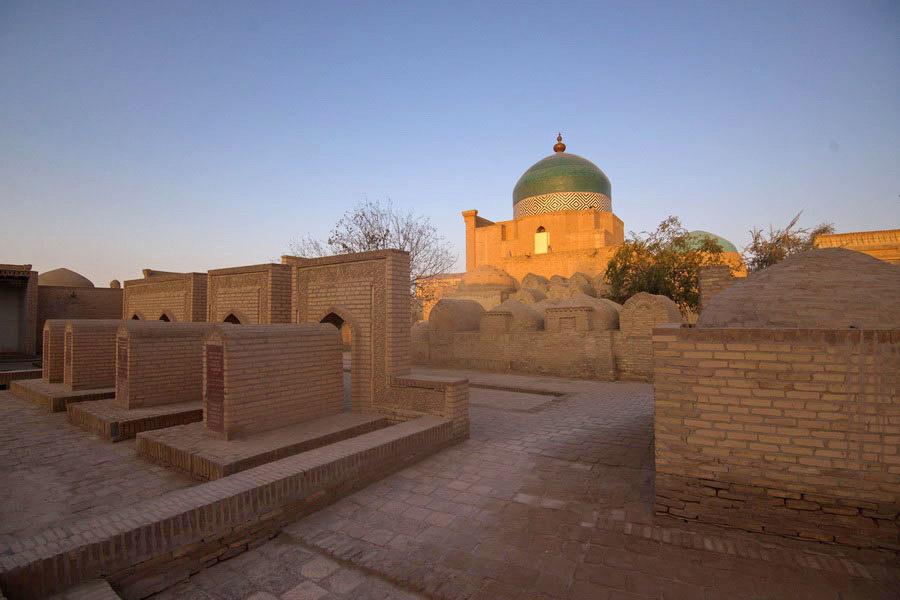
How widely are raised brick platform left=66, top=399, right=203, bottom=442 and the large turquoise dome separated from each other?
2583 cm

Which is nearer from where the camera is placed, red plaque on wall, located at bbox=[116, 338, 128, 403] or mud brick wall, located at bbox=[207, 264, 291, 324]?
red plaque on wall, located at bbox=[116, 338, 128, 403]

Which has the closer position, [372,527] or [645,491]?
[372,527]

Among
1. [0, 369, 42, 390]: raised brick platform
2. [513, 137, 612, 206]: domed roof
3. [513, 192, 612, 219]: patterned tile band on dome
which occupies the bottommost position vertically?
[0, 369, 42, 390]: raised brick platform

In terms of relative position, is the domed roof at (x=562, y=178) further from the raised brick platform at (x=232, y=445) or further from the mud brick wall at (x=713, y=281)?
the raised brick platform at (x=232, y=445)

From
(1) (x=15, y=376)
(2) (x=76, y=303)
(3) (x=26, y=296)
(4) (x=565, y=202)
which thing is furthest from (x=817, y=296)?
(4) (x=565, y=202)

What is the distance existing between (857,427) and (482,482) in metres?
2.95

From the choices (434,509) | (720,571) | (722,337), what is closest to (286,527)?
(434,509)

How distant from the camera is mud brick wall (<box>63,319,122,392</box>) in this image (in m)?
7.73

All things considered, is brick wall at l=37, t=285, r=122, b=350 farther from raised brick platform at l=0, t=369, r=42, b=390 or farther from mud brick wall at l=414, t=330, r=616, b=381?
mud brick wall at l=414, t=330, r=616, b=381

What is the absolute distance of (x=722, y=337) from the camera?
137 inches

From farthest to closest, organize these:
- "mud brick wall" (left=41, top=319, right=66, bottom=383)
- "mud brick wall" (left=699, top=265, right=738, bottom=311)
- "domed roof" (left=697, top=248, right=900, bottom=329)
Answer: "mud brick wall" (left=41, top=319, right=66, bottom=383), "mud brick wall" (left=699, top=265, right=738, bottom=311), "domed roof" (left=697, top=248, right=900, bottom=329)

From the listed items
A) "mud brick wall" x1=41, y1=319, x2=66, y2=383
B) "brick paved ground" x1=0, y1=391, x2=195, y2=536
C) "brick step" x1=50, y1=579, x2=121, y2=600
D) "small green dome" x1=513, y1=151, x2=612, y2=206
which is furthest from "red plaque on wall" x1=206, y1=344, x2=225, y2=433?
"small green dome" x1=513, y1=151, x2=612, y2=206

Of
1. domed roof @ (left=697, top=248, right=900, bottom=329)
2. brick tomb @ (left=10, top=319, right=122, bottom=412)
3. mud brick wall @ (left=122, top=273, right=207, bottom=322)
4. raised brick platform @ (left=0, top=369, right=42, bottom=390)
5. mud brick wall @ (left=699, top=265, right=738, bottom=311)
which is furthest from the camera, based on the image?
mud brick wall @ (left=122, top=273, right=207, bottom=322)

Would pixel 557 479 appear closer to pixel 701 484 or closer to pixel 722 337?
pixel 701 484
